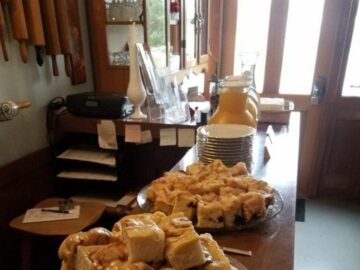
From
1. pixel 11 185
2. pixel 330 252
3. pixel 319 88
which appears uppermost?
pixel 319 88

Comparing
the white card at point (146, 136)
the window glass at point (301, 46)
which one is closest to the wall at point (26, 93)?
the white card at point (146, 136)

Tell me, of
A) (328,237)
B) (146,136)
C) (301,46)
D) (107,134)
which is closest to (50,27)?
(107,134)

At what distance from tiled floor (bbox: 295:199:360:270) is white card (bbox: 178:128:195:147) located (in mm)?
1103

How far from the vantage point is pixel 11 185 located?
5.57ft

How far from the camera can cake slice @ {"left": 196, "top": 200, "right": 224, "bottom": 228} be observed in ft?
2.44

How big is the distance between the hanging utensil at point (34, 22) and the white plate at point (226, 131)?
3.48 feet

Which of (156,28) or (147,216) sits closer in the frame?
(147,216)

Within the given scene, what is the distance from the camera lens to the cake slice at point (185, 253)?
504 millimetres

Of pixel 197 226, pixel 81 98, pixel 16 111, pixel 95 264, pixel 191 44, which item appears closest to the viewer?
pixel 95 264

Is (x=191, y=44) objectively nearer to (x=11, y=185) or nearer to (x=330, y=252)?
(x=11, y=185)

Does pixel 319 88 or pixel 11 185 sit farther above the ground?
pixel 319 88

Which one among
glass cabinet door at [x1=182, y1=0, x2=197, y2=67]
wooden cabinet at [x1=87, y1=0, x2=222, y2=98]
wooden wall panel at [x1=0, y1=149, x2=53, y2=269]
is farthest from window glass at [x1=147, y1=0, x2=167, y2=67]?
wooden wall panel at [x1=0, y1=149, x2=53, y2=269]

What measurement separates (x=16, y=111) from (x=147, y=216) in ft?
4.07

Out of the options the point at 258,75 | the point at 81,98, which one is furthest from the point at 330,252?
the point at 81,98
